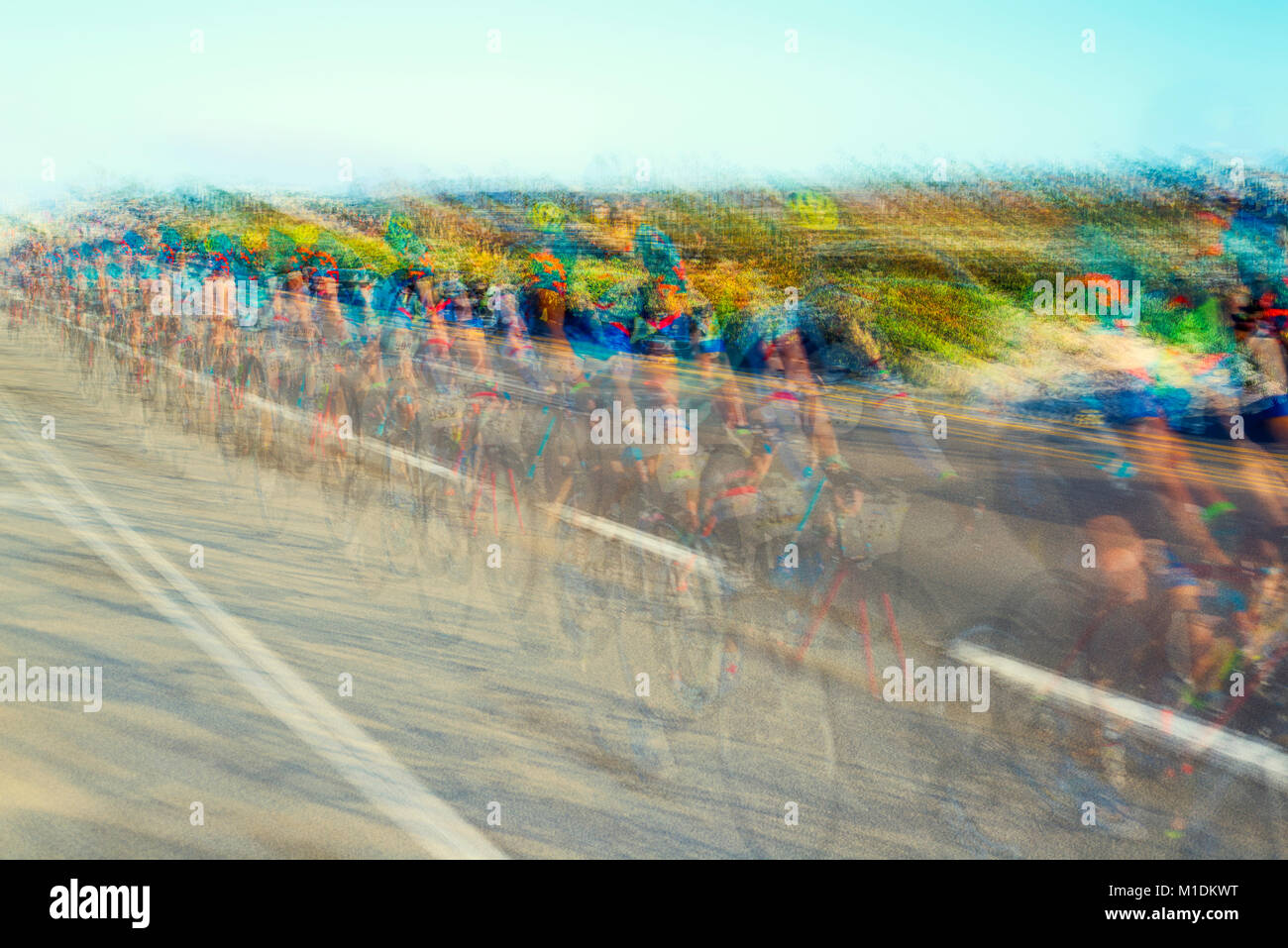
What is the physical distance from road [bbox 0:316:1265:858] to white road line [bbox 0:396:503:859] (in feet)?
0.04

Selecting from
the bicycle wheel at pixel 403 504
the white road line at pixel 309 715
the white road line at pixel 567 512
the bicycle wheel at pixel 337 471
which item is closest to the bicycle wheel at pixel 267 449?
the white road line at pixel 567 512

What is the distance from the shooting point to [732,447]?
19.8ft

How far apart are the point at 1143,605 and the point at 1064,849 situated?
9.67ft

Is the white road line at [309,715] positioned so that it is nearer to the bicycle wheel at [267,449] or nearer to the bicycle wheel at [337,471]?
the bicycle wheel at [267,449]

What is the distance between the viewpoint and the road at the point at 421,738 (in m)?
3.44

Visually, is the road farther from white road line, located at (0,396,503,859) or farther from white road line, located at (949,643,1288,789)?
white road line, located at (949,643,1288,789)

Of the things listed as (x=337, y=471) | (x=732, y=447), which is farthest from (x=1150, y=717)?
(x=337, y=471)

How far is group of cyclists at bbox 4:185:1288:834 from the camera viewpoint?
5.65m

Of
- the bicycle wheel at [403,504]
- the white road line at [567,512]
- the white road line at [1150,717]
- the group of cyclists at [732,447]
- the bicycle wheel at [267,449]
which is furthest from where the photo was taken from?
the bicycle wheel at [267,449]

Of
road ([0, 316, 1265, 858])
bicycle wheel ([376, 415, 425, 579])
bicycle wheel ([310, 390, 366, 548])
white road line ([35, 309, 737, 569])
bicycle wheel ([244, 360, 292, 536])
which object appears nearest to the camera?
road ([0, 316, 1265, 858])

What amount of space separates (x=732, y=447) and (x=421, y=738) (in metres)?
2.73

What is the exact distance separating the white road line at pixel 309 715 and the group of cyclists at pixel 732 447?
1557 mm

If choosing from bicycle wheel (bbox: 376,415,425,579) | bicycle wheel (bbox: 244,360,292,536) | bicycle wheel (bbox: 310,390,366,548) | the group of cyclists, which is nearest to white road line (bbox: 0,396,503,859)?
bicycle wheel (bbox: 244,360,292,536)

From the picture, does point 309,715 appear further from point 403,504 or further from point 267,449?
point 267,449
